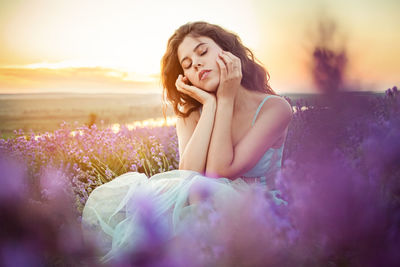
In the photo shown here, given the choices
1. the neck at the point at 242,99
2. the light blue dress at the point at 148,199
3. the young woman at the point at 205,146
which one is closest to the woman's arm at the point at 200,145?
the young woman at the point at 205,146

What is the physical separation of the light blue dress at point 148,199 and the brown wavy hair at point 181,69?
0.47 meters

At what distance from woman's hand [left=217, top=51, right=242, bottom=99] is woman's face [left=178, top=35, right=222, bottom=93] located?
0.24 feet

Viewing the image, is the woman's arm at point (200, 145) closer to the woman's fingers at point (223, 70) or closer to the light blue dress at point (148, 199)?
the light blue dress at point (148, 199)

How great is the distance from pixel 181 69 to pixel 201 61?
0.51 metres

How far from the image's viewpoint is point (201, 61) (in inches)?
97.8

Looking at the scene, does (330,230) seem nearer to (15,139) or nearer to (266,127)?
(266,127)

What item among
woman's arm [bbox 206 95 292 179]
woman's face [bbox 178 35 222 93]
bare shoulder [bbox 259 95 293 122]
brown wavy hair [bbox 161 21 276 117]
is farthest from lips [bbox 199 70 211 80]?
bare shoulder [bbox 259 95 293 122]

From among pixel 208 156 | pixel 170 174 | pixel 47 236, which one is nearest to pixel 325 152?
pixel 208 156

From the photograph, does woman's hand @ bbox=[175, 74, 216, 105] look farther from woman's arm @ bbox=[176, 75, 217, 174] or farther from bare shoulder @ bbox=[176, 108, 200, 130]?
bare shoulder @ bbox=[176, 108, 200, 130]

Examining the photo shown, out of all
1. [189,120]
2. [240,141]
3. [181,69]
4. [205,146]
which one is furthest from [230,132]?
[181,69]

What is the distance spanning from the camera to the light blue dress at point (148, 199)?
5.91 ft

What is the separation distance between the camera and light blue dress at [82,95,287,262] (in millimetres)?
1802

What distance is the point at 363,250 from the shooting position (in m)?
1.05

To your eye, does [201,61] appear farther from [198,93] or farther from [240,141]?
[240,141]
